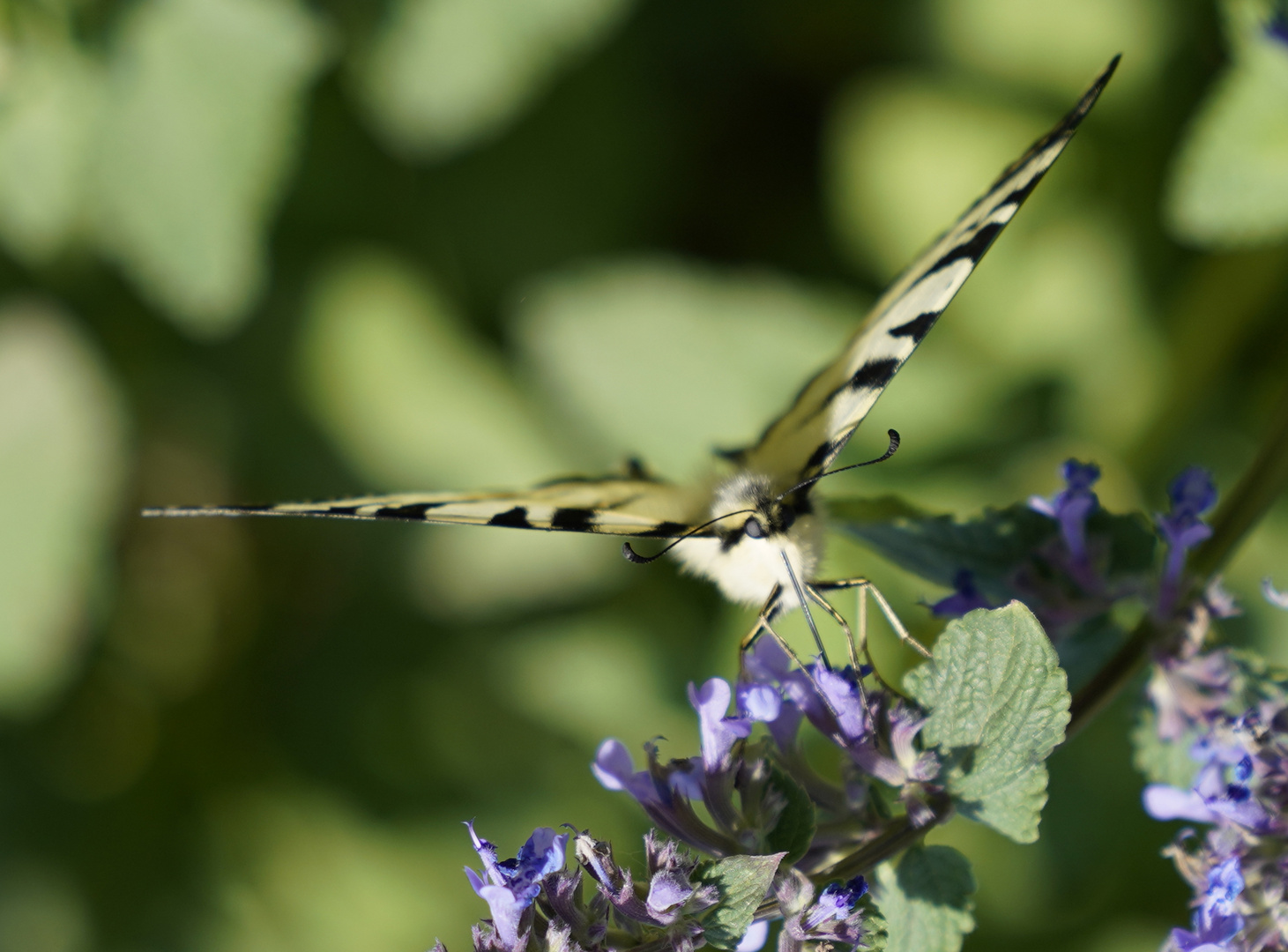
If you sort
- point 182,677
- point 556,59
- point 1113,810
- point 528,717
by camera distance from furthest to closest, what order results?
1. point 182,677
2. point 528,717
3. point 556,59
4. point 1113,810

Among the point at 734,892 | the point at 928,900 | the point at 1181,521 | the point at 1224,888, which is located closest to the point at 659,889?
the point at 734,892

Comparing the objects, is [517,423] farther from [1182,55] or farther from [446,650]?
[1182,55]

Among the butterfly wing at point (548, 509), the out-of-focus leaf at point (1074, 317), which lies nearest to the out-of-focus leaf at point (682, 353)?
the out-of-focus leaf at point (1074, 317)

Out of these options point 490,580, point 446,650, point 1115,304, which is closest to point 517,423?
point 490,580

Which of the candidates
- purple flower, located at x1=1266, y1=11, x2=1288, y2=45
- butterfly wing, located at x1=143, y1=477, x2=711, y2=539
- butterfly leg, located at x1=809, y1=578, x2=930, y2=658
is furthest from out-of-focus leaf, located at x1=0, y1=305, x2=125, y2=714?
purple flower, located at x1=1266, y1=11, x2=1288, y2=45

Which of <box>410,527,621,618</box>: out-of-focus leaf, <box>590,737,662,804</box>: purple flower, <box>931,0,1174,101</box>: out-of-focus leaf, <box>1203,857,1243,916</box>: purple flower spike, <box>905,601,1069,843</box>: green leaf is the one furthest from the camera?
<box>410,527,621,618</box>: out-of-focus leaf

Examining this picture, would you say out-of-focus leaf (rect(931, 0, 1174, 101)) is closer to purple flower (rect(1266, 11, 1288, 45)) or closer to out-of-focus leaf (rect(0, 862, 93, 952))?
purple flower (rect(1266, 11, 1288, 45))

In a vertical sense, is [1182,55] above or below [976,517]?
above

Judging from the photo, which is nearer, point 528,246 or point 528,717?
point 528,717

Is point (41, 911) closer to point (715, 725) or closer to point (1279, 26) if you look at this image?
point (715, 725)
